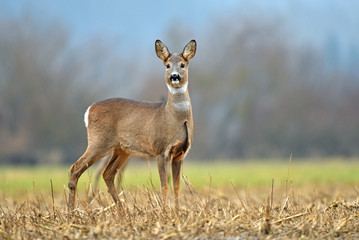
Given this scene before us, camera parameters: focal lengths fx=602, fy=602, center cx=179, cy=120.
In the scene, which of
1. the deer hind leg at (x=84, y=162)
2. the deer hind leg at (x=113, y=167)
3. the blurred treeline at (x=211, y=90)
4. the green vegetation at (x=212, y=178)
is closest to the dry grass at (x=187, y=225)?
the deer hind leg at (x=84, y=162)

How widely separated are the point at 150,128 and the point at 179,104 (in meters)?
0.49

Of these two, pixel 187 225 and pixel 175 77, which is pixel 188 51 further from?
pixel 187 225

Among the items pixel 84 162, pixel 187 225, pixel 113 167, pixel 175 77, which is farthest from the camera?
pixel 113 167

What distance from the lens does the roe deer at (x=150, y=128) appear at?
Answer: 23.7 ft

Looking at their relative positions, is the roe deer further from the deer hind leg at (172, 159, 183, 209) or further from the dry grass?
the dry grass

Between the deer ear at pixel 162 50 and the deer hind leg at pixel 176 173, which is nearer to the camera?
the deer hind leg at pixel 176 173

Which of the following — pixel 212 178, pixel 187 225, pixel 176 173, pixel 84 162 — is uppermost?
pixel 84 162

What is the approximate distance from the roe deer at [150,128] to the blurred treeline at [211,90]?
26498 mm

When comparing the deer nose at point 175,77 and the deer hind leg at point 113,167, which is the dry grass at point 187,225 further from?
the deer hind leg at point 113,167

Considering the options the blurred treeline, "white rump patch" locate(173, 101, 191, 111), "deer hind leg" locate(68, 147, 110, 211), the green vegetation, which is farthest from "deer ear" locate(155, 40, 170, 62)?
the blurred treeline

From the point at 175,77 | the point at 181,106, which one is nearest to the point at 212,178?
the point at 181,106

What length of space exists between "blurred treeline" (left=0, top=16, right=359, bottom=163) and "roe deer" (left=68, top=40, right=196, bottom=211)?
86.9 feet

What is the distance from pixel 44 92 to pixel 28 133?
2694mm

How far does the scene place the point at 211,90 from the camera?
144ft
